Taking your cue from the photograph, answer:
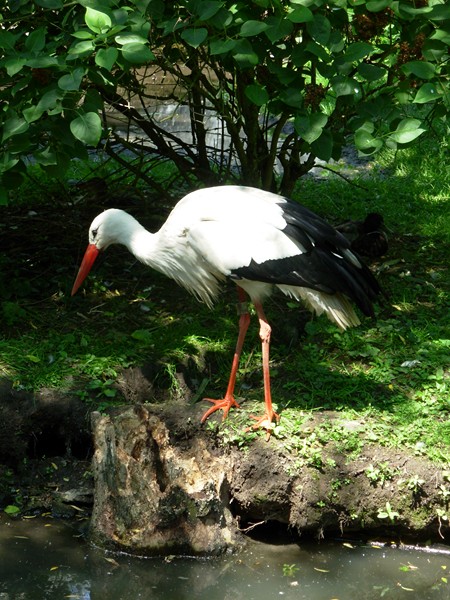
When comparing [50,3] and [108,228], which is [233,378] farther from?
[50,3]

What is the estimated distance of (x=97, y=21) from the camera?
407 cm

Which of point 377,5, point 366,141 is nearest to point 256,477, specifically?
point 366,141

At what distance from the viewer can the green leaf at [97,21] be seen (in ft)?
13.3

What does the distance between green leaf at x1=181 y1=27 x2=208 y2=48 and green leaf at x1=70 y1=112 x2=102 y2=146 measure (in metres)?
0.58

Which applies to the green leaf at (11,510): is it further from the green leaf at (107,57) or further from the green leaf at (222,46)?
the green leaf at (222,46)

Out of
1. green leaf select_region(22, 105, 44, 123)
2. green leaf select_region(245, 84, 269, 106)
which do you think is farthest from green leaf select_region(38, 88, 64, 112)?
green leaf select_region(245, 84, 269, 106)

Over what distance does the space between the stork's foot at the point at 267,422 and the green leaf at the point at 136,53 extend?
1.77 m

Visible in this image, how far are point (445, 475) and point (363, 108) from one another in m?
1.88

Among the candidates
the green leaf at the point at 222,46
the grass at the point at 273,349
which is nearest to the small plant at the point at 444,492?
the grass at the point at 273,349

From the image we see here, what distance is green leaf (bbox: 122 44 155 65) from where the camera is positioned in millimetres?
4097

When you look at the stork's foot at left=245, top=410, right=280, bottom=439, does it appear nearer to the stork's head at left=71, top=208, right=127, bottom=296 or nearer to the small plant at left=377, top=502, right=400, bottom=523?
the small plant at left=377, top=502, right=400, bottom=523

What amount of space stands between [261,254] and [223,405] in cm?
78

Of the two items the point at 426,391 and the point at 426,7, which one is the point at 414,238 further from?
the point at 426,7

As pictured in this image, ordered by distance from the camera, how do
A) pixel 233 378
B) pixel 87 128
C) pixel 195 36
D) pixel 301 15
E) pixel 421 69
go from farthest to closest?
pixel 233 378 < pixel 421 69 < pixel 195 36 < pixel 301 15 < pixel 87 128
